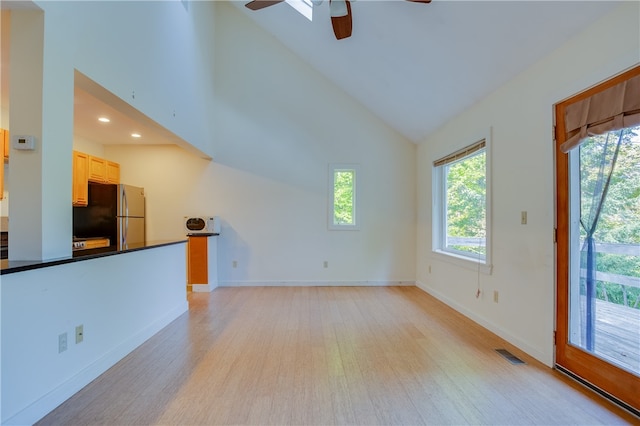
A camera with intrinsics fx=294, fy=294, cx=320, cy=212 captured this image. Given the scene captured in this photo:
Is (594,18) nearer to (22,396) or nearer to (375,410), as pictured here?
(375,410)

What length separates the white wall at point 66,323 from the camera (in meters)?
1.59

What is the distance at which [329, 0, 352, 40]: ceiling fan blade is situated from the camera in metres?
2.56

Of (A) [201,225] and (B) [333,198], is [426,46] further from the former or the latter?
(A) [201,225]

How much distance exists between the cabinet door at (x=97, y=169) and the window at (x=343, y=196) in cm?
370

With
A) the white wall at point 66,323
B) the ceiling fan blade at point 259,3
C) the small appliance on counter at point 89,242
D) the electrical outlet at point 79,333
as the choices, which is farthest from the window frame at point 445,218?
the small appliance on counter at point 89,242

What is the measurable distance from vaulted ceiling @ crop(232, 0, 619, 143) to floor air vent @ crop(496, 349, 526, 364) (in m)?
2.57

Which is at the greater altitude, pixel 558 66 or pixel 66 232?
pixel 558 66

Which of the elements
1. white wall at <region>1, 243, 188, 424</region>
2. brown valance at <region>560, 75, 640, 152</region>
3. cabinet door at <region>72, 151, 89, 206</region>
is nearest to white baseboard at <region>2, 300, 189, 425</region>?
white wall at <region>1, 243, 188, 424</region>

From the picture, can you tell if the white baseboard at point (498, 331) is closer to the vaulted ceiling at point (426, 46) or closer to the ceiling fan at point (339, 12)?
the vaulted ceiling at point (426, 46)

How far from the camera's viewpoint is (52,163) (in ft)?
6.24

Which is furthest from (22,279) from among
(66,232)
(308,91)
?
(308,91)

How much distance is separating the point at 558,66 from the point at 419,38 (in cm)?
130

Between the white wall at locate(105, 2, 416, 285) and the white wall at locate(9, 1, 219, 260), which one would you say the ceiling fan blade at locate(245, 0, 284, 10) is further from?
the white wall at locate(105, 2, 416, 285)

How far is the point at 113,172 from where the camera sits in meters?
4.94
